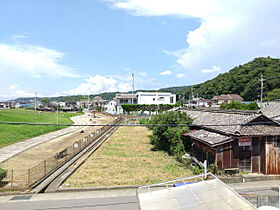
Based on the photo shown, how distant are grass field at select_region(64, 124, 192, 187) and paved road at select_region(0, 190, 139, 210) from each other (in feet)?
3.90

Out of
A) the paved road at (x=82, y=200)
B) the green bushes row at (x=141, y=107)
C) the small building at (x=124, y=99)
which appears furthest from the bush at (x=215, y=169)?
the small building at (x=124, y=99)

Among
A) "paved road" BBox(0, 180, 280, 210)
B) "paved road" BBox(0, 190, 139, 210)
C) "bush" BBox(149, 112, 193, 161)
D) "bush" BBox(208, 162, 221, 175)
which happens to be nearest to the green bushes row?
"bush" BBox(149, 112, 193, 161)

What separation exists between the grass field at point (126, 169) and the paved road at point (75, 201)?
3.90 ft

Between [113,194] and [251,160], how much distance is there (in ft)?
29.5

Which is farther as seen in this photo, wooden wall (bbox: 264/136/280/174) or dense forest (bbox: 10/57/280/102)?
dense forest (bbox: 10/57/280/102)

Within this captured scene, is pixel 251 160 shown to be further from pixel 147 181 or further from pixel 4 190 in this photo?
pixel 4 190

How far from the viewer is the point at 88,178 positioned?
472 inches

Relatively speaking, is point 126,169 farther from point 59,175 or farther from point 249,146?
point 249,146

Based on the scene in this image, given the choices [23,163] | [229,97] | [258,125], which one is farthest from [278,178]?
[229,97]

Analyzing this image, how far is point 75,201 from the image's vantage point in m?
9.07

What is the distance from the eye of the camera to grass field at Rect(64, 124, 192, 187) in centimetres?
1152

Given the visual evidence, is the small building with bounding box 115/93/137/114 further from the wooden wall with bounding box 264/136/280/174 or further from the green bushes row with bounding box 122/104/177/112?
the wooden wall with bounding box 264/136/280/174

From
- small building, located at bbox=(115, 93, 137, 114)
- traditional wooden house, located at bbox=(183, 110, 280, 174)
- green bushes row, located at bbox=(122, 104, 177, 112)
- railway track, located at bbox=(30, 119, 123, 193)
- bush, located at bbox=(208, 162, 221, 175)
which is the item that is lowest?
railway track, located at bbox=(30, 119, 123, 193)

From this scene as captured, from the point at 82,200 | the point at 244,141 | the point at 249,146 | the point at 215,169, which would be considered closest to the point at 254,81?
the point at 249,146
